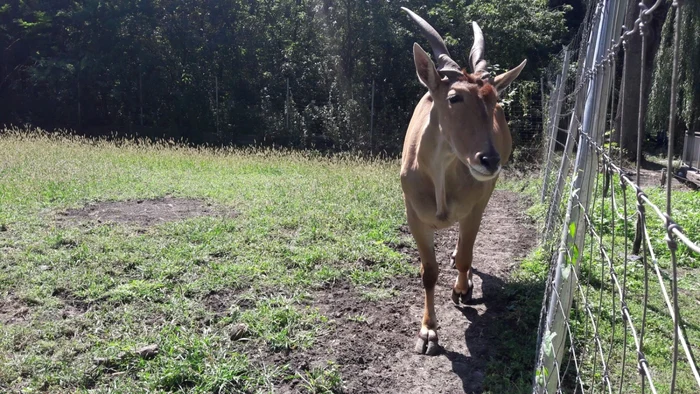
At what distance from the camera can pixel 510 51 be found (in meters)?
17.4

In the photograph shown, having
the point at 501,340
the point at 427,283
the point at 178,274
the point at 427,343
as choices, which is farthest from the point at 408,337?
the point at 178,274

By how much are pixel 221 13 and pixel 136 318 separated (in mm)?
16377

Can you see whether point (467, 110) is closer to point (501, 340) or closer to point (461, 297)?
point (501, 340)

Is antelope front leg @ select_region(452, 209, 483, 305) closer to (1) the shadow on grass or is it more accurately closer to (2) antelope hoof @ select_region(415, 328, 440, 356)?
(1) the shadow on grass

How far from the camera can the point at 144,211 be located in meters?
6.80

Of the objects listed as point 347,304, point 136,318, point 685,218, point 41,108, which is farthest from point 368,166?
point 41,108

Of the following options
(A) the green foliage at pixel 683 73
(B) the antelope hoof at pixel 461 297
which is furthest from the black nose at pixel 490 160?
(A) the green foliage at pixel 683 73

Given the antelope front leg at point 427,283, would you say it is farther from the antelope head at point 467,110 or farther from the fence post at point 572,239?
the fence post at point 572,239

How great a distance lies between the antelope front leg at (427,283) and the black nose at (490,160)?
108cm

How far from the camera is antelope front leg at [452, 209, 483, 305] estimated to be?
4.39m

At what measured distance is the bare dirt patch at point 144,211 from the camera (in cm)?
625

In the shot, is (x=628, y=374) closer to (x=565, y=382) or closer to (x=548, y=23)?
(x=565, y=382)

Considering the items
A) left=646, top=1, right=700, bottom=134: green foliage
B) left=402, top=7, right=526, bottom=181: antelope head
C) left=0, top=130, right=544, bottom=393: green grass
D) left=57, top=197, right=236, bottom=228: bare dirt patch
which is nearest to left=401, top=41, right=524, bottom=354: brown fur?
left=402, top=7, right=526, bottom=181: antelope head

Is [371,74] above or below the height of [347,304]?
above
